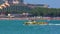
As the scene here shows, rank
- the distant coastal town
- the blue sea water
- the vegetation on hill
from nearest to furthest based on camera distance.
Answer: the blue sea water, the distant coastal town, the vegetation on hill

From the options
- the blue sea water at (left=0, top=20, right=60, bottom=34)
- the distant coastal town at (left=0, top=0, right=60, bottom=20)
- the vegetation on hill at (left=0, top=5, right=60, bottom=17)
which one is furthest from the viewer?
the vegetation on hill at (left=0, top=5, right=60, bottom=17)

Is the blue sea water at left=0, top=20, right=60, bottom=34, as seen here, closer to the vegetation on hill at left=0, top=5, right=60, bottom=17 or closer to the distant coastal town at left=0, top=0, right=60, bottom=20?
the distant coastal town at left=0, top=0, right=60, bottom=20

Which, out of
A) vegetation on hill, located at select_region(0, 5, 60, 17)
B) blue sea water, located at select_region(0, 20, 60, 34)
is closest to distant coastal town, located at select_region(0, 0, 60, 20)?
vegetation on hill, located at select_region(0, 5, 60, 17)

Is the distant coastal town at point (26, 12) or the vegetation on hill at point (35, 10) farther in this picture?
the vegetation on hill at point (35, 10)

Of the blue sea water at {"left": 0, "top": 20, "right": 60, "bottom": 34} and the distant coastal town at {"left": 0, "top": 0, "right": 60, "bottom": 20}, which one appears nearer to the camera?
the blue sea water at {"left": 0, "top": 20, "right": 60, "bottom": 34}

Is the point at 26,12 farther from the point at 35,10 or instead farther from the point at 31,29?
the point at 31,29

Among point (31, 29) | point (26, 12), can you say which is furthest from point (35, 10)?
point (31, 29)

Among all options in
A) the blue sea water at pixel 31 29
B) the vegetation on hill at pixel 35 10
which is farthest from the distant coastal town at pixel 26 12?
the blue sea water at pixel 31 29

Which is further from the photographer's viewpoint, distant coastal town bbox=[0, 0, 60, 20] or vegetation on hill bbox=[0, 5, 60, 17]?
vegetation on hill bbox=[0, 5, 60, 17]

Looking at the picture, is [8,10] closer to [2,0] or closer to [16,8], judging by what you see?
[16,8]

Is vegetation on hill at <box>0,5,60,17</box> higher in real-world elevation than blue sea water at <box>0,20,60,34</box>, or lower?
lower

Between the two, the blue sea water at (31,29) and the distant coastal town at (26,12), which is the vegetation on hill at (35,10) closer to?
the distant coastal town at (26,12)

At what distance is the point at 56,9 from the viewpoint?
92875 mm

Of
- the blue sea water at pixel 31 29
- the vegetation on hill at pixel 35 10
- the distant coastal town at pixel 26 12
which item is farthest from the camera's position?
the vegetation on hill at pixel 35 10
